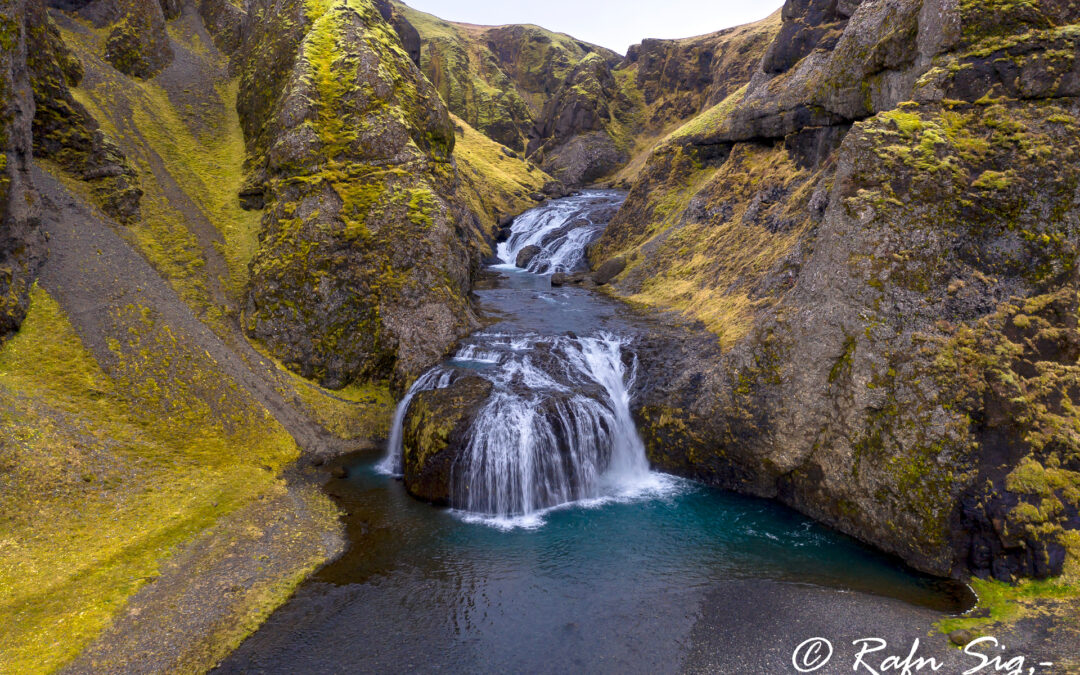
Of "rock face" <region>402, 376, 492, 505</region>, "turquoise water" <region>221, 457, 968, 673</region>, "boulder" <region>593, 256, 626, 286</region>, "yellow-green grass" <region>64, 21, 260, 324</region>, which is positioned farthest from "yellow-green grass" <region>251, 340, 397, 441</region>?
"boulder" <region>593, 256, 626, 286</region>

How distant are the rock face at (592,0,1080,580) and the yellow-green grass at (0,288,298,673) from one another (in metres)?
15.1

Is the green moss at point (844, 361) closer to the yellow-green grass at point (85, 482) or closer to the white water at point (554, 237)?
the yellow-green grass at point (85, 482)

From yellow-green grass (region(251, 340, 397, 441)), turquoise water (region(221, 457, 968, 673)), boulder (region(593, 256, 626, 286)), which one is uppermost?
boulder (region(593, 256, 626, 286))

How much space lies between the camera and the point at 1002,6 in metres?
15.9

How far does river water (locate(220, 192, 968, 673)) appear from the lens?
1105cm

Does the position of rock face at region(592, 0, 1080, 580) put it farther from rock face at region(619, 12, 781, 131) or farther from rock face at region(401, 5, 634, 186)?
rock face at region(401, 5, 634, 186)

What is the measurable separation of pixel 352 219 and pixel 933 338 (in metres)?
23.6

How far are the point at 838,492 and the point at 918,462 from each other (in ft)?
7.96

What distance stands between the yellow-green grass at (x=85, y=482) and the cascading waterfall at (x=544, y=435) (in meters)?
5.70

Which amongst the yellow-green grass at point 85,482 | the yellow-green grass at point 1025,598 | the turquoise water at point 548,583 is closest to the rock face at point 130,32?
the yellow-green grass at point 85,482

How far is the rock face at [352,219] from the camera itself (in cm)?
2359

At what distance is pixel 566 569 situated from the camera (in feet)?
46.0

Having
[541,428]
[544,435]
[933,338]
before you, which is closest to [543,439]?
[544,435]

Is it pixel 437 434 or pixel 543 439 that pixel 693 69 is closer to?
pixel 543 439
